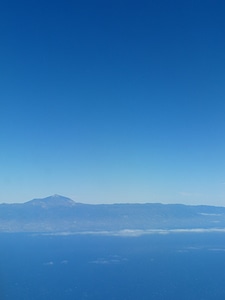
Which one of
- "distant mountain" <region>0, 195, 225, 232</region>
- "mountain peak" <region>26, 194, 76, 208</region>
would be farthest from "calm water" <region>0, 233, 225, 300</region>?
"mountain peak" <region>26, 194, 76, 208</region>

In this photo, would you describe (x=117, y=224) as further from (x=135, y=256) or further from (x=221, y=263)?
(x=221, y=263)

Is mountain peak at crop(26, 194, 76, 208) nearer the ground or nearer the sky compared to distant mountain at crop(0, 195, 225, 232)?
nearer the sky

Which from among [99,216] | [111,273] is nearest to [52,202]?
[99,216]

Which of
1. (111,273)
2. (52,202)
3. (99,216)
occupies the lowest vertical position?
(111,273)

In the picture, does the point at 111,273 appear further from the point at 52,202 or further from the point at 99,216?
the point at 52,202

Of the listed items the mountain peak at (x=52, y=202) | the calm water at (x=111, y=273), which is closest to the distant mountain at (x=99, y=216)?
the mountain peak at (x=52, y=202)

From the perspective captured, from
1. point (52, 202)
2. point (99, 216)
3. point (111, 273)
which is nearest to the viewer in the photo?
point (111, 273)

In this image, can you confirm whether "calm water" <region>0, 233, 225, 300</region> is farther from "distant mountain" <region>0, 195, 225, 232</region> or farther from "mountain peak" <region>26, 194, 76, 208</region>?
"mountain peak" <region>26, 194, 76, 208</region>

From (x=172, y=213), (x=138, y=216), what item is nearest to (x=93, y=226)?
(x=138, y=216)
